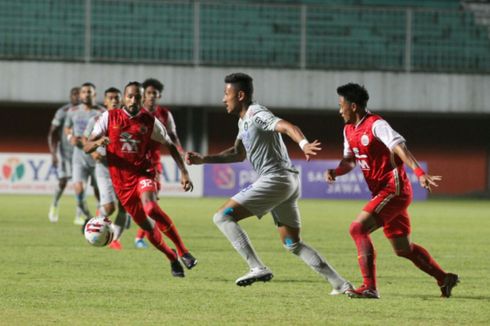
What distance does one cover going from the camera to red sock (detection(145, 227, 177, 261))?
10938 mm

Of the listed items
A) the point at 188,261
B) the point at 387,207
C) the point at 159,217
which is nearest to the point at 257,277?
the point at 387,207

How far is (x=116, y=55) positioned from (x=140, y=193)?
2559cm

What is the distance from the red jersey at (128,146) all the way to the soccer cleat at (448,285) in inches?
137

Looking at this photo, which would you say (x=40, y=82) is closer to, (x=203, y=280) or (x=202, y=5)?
(x=202, y=5)

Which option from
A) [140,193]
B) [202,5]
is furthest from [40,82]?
[140,193]

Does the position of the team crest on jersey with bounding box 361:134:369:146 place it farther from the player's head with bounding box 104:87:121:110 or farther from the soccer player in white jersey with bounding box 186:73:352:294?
the player's head with bounding box 104:87:121:110

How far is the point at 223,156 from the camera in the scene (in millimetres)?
9672

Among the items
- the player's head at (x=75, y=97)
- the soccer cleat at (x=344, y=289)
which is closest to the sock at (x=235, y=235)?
the soccer cleat at (x=344, y=289)

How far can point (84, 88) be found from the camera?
1675 cm

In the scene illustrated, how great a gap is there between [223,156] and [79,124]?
831 centimetres

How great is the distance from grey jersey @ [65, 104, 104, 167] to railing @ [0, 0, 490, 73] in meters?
17.5

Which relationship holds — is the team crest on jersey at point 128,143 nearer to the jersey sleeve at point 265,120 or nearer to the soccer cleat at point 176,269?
the soccer cleat at point 176,269

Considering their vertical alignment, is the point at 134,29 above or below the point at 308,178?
above

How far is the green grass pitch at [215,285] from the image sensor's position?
793 cm
